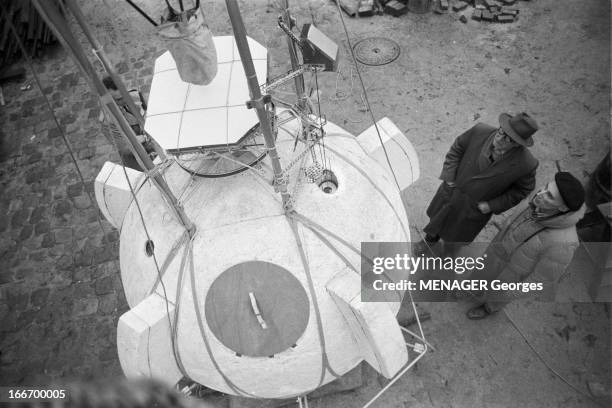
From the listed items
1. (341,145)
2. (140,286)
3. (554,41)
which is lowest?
(554,41)

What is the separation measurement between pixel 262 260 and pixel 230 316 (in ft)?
1.83

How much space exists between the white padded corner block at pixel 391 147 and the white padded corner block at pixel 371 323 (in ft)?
5.25

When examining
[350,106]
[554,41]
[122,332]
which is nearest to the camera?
[122,332]

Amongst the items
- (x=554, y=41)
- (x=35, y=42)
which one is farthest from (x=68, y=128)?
(x=554, y=41)

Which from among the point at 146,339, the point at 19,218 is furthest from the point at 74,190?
the point at 146,339

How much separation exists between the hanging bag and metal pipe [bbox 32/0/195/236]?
2.00ft

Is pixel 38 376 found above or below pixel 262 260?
below

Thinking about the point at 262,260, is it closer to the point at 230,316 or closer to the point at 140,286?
the point at 230,316

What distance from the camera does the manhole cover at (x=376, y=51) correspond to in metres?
10.3

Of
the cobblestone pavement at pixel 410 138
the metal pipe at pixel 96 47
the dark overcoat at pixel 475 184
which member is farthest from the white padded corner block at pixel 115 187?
the dark overcoat at pixel 475 184

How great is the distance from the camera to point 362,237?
159 inches

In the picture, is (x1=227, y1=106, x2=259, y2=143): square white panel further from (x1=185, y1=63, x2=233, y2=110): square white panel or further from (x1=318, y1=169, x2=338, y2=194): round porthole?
(x1=318, y1=169, x2=338, y2=194): round porthole

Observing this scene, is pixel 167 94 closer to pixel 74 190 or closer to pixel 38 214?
pixel 74 190

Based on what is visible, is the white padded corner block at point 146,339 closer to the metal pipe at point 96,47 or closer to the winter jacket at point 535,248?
the metal pipe at point 96,47
